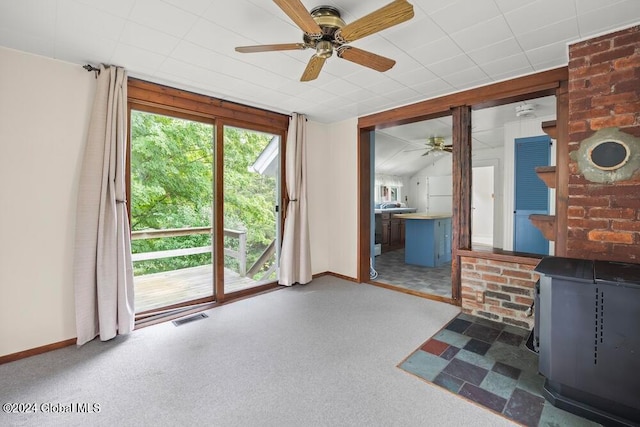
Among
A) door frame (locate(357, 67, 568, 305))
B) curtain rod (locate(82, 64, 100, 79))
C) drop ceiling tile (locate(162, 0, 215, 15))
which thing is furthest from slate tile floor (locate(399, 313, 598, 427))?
curtain rod (locate(82, 64, 100, 79))

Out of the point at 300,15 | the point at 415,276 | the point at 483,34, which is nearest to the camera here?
the point at 300,15

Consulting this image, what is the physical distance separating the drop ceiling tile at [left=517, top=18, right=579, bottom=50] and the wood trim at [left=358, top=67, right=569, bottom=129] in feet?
1.76

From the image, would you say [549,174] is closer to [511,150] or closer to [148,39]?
[511,150]

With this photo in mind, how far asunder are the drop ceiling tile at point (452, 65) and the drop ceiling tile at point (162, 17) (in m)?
1.92

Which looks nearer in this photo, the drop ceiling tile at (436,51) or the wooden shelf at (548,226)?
the drop ceiling tile at (436,51)

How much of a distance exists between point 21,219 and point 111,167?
2.34 feet

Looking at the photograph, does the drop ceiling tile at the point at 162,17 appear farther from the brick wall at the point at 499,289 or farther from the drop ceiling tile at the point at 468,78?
the brick wall at the point at 499,289

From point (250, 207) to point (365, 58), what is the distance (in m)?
2.45

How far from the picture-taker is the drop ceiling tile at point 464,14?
1.70m

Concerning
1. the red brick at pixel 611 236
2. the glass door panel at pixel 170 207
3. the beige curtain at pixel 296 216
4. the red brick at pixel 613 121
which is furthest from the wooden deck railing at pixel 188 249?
the red brick at pixel 613 121

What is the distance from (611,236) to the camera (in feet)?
6.38

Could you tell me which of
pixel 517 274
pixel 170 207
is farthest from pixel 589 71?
pixel 170 207

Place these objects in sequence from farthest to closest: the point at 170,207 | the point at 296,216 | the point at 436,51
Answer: the point at 296,216 → the point at 170,207 → the point at 436,51

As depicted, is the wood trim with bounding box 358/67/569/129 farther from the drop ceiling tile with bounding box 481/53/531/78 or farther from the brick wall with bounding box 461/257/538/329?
the brick wall with bounding box 461/257/538/329
